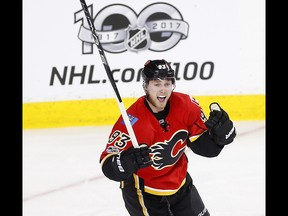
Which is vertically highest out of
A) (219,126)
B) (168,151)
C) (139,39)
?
(219,126)

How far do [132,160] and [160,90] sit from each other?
0.32 meters

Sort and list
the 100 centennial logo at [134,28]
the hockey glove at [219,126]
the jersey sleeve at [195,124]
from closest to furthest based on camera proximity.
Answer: the hockey glove at [219,126] < the jersey sleeve at [195,124] < the 100 centennial logo at [134,28]

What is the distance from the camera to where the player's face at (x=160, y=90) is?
239 centimetres

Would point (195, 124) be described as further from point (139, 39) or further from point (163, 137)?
point (139, 39)

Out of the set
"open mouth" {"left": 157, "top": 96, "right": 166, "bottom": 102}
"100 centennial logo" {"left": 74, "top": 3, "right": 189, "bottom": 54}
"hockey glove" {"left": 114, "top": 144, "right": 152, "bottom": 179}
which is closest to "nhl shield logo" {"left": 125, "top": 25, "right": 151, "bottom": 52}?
"100 centennial logo" {"left": 74, "top": 3, "right": 189, "bottom": 54}

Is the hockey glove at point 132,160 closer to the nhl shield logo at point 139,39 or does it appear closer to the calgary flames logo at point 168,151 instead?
the calgary flames logo at point 168,151

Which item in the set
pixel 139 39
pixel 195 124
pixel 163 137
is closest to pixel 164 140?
pixel 163 137

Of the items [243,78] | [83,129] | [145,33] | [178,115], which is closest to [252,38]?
[243,78]

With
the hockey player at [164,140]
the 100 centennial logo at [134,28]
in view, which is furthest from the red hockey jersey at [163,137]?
the 100 centennial logo at [134,28]

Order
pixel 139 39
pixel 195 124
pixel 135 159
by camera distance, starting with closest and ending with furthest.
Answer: pixel 135 159 → pixel 195 124 → pixel 139 39

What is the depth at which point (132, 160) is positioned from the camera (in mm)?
2260

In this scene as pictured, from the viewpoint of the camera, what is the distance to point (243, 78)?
5375 millimetres

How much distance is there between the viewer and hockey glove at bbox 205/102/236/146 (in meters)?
2.38

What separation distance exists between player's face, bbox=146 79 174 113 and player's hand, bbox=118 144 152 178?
0.74ft
